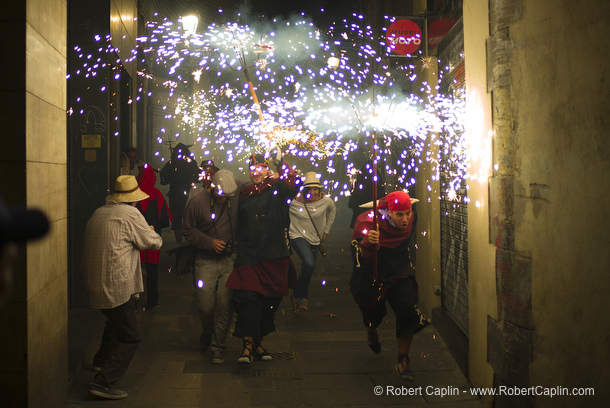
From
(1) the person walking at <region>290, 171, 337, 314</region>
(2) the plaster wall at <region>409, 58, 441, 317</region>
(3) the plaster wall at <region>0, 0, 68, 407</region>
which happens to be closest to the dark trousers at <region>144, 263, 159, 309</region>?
(1) the person walking at <region>290, 171, 337, 314</region>

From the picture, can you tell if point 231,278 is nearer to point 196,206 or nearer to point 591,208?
point 196,206

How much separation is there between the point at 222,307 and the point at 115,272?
5.20 feet

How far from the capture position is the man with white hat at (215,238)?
20.7 ft

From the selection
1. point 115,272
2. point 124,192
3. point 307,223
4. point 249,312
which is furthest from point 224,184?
point 307,223

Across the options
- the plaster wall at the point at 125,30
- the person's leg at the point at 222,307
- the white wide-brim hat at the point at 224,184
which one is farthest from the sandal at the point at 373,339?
the plaster wall at the point at 125,30

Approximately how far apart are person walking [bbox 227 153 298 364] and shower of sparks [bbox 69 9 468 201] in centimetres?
439

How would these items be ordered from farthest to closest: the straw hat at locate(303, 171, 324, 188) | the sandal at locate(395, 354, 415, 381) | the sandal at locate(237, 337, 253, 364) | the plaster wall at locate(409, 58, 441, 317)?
1. the straw hat at locate(303, 171, 324, 188)
2. the plaster wall at locate(409, 58, 441, 317)
3. the sandal at locate(237, 337, 253, 364)
4. the sandal at locate(395, 354, 415, 381)

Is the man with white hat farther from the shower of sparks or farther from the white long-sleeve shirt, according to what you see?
the shower of sparks

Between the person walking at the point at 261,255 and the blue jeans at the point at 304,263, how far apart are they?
5.78ft

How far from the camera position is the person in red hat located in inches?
224

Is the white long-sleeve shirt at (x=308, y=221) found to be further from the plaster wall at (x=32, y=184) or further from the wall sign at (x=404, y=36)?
the plaster wall at (x=32, y=184)

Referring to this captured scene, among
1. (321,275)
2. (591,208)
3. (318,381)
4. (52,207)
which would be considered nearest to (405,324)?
(318,381)

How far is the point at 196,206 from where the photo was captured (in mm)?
6379

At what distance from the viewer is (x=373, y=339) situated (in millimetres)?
6219
